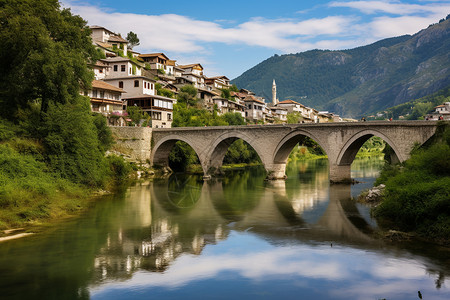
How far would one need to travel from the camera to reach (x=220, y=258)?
53.6 feet

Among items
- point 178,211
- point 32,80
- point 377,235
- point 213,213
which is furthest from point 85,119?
point 377,235

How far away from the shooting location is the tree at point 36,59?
89.7 feet

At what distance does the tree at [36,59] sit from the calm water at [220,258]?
371 inches

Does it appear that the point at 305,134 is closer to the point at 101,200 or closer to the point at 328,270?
the point at 101,200

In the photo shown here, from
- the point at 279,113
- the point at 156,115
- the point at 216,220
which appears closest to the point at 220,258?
→ the point at 216,220

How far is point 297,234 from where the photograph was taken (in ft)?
65.3

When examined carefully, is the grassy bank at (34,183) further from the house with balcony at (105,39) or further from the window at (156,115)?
the house with balcony at (105,39)

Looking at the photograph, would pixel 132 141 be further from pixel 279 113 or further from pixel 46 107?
pixel 279 113

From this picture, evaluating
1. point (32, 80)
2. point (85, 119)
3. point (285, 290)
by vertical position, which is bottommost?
point (285, 290)

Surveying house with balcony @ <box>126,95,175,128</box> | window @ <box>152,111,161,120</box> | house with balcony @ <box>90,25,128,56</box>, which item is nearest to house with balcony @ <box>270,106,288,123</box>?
house with balcony @ <box>90,25,128,56</box>

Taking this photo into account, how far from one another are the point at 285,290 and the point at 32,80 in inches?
912

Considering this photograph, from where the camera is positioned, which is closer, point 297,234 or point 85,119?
point 297,234

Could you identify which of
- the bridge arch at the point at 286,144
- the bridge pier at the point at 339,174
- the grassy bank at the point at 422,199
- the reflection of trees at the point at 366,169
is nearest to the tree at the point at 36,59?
the bridge arch at the point at 286,144

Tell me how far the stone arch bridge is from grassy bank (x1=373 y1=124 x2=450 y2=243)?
9082mm
